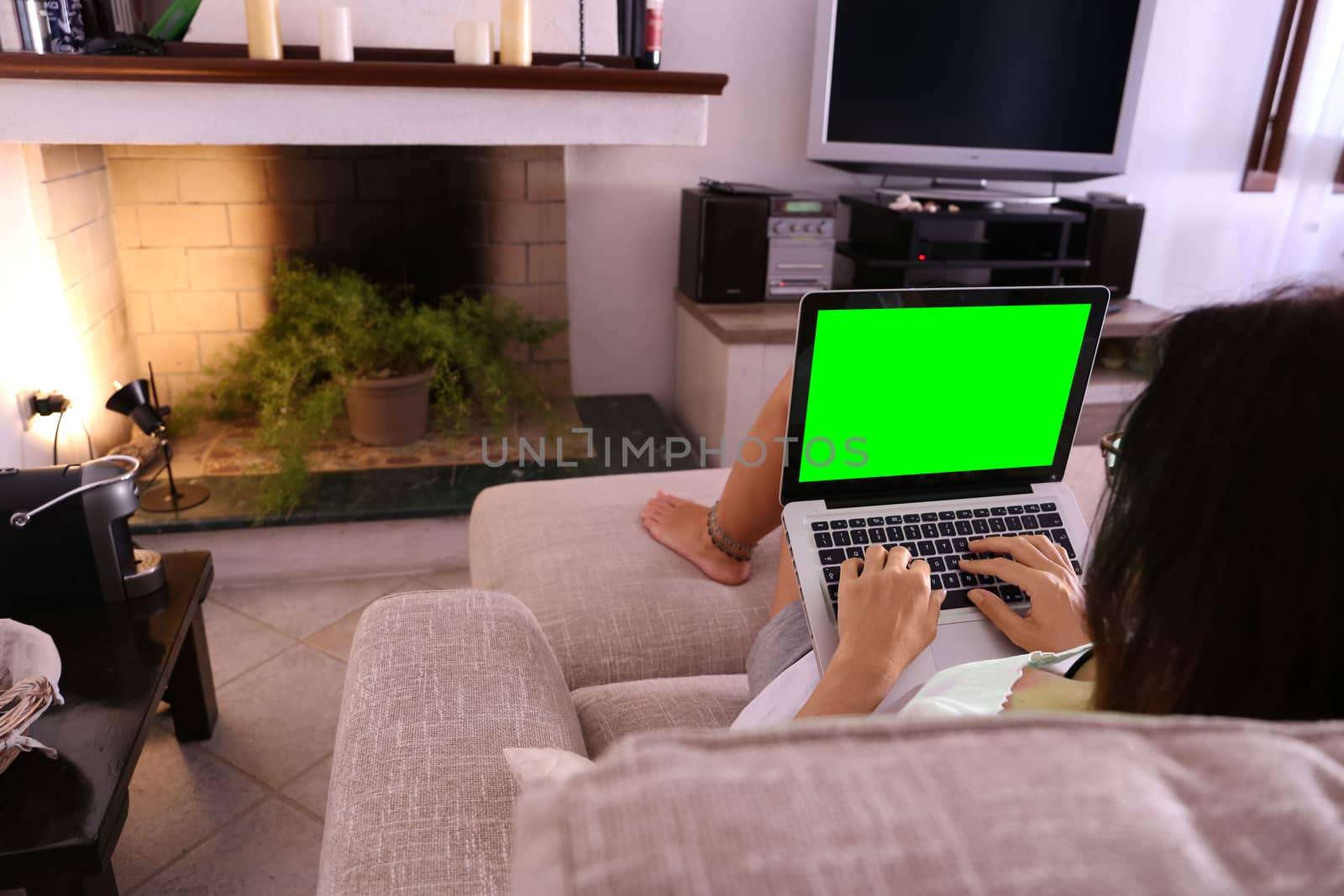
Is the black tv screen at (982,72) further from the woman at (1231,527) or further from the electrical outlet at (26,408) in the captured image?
the woman at (1231,527)

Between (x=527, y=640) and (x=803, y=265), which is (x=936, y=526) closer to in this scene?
(x=527, y=640)

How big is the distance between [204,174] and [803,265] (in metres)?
1.66

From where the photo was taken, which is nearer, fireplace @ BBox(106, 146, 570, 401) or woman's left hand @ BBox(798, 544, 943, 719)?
woman's left hand @ BBox(798, 544, 943, 719)

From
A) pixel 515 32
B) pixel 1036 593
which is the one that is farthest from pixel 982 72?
pixel 1036 593

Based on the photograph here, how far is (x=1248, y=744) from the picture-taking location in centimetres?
32

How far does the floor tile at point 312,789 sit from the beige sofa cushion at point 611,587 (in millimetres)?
462

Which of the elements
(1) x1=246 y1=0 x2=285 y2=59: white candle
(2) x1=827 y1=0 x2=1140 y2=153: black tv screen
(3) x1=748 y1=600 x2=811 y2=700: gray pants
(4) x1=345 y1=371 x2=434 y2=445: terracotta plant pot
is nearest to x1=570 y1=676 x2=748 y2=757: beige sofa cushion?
(3) x1=748 y1=600 x2=811 y2=700: gray pants

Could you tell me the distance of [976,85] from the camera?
2.76 m

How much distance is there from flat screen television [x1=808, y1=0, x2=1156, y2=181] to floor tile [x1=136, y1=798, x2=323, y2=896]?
7.29ft

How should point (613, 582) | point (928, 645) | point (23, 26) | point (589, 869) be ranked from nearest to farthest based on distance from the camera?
1. point (589, 869)
2. point (928, 645)
3. point (613, 582)
4. point (23, 26)

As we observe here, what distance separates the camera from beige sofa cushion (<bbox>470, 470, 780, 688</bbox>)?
130cm

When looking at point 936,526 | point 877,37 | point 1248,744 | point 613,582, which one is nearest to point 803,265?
point 877,37

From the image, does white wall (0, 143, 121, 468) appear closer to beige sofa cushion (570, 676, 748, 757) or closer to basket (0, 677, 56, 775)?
basket (0, 677, 56, 775)

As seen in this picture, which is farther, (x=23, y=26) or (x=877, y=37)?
(x=877, y=37)
